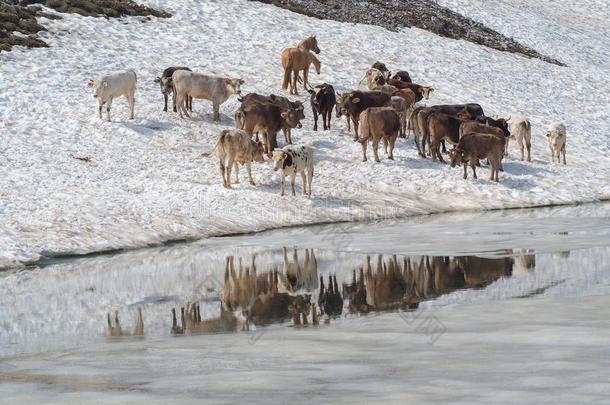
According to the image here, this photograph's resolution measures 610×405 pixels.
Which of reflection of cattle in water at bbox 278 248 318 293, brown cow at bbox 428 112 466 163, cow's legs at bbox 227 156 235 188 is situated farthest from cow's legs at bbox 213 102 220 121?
reflection of cattle in water at bbox 278 248 318 293

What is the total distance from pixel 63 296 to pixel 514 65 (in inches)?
1324

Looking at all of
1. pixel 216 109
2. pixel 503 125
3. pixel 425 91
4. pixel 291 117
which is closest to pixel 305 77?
pixel 425 91

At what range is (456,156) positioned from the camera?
30484 millimetres

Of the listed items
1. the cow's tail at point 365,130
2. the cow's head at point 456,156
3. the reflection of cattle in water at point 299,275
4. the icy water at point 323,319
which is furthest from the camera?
the cow's tail at point 365,130

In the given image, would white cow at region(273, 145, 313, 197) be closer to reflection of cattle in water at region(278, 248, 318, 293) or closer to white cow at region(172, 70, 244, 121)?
white cow at region(172, 70, 244, 121)

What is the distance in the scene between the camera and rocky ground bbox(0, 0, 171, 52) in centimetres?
3697

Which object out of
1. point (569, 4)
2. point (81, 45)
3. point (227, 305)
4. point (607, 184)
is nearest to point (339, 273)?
point (227, 305)

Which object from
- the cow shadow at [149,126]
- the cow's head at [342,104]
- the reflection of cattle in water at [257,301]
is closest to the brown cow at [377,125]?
the cow's head at [342,104]

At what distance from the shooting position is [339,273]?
17.7 m

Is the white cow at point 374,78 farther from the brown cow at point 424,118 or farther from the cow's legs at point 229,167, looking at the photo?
the cow's legs at point 229,167

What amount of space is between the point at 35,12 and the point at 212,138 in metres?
12.3

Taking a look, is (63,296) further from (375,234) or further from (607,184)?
(607,184)

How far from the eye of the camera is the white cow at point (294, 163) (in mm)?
26531

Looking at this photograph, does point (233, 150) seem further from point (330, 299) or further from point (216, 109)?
point (330, 299)
